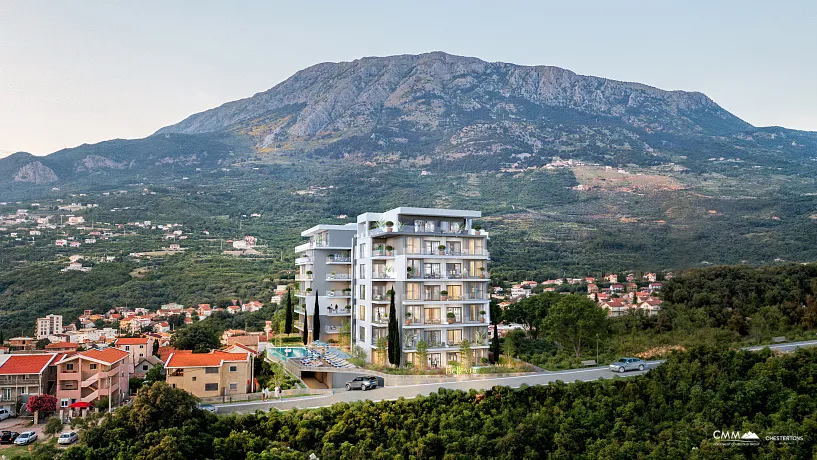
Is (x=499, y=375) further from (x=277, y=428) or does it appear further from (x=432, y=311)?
(x=277, y=428)

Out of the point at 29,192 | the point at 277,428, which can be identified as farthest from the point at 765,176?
the point at 29,192

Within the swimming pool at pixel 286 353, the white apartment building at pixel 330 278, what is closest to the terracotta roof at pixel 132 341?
the swimming pool at pixel 286 353

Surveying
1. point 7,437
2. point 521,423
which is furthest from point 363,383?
point 7,437

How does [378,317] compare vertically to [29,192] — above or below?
below

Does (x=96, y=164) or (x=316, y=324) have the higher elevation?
(x=96, y=164)

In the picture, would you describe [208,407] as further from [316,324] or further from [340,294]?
[340,294]
